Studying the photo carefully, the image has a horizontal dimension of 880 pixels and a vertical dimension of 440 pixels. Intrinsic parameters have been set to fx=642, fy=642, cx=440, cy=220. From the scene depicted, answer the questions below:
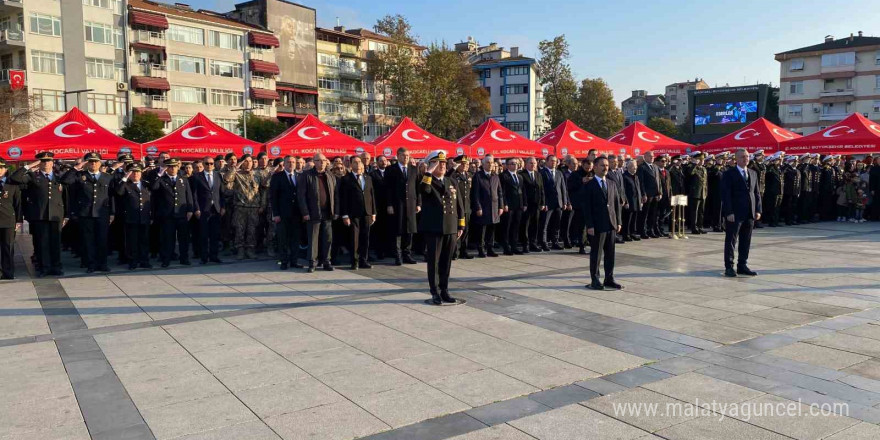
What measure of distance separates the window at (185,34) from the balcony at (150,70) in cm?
270

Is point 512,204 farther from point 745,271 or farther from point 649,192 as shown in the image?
point 745,271

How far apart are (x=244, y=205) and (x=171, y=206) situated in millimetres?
1418

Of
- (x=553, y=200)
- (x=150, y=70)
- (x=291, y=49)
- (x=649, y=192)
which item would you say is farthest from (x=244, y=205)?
(x=291, y=49)

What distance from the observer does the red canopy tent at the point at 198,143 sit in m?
15.1

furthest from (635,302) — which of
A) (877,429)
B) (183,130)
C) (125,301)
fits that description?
(183,130)

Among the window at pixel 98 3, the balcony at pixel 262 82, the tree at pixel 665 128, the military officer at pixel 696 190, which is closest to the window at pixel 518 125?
the tree at pixel 665 128

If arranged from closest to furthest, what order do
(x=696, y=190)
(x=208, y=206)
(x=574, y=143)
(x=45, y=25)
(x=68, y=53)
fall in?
(x=208, y=206) < (x=696, y=190) < (x=574, y=143) < (x=45, y=25) < (x=68, y=53)

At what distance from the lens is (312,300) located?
837 centimetres

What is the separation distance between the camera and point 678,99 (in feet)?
404

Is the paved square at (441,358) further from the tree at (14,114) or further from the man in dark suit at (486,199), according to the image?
the tree at (14,114)

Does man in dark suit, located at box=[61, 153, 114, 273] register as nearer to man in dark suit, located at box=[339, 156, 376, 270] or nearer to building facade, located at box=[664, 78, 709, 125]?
man in dark suit, located at box=[339, 156, 376, 270]

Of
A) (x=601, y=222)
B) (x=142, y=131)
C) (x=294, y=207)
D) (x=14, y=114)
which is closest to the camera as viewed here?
(x=601, y=222)

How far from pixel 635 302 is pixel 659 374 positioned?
114 inches

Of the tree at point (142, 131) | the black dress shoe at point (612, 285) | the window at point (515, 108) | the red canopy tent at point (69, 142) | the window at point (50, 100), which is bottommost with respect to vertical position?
the black dress shoe at point (612, 285)
